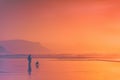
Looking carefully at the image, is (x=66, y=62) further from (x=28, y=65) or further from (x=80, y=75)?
(x=80, y=75)

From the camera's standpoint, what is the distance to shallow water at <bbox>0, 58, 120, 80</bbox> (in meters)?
11.4

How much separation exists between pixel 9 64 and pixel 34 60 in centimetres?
110

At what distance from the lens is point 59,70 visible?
13.3 metres

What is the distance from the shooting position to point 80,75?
11742mm

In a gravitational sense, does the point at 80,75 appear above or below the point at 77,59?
below

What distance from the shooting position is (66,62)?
14375mm

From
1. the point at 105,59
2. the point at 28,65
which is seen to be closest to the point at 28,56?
the point at 28,65

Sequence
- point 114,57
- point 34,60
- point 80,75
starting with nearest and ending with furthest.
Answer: point 80,75, point 114,57, point 34,60

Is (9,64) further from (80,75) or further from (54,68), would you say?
(80,75)

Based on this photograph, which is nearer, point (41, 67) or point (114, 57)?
point (114, 57)

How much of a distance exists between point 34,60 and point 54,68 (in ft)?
3.01

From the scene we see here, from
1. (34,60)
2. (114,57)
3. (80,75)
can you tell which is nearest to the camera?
(80,75)

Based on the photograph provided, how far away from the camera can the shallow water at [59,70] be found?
1136cm

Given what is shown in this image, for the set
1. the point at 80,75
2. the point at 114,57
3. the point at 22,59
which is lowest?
the point at 80,75
